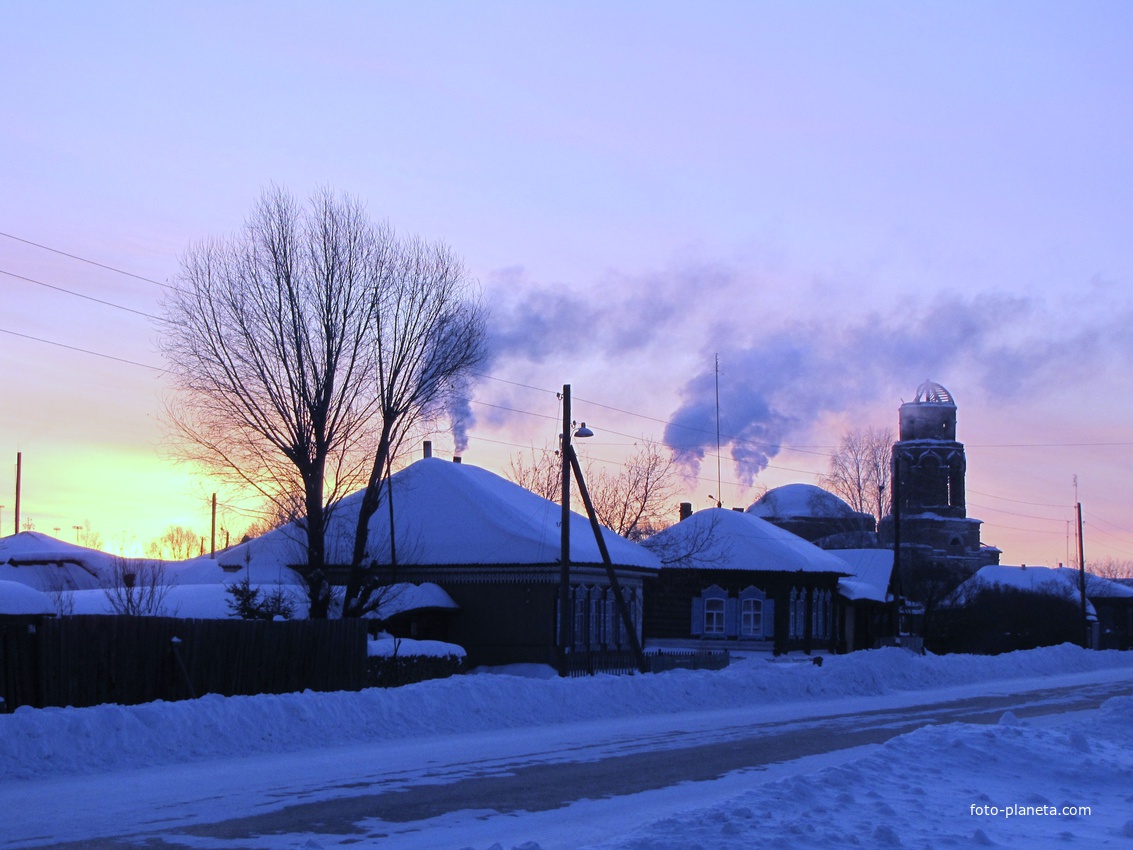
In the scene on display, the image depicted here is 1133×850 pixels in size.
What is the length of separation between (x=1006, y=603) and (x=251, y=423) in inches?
2123

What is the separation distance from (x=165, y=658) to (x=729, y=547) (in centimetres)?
3375

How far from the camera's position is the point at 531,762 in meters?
15.8

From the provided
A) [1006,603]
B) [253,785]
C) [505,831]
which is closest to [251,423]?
[253,785]

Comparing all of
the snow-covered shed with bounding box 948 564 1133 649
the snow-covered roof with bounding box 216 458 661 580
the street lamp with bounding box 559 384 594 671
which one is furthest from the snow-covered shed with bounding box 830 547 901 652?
the street lamp with bounding box 559 384 594 671

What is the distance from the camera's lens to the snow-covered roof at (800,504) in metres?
87.7

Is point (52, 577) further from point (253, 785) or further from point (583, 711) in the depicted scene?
point (253, 785)

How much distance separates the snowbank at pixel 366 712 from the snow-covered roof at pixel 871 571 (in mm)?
25818

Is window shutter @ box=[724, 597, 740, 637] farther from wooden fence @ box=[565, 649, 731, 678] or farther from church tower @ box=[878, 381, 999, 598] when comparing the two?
church tower @ box=[878, 381, 999, 598]

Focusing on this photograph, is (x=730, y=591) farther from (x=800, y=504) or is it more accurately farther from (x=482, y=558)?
(x=800, y=504)

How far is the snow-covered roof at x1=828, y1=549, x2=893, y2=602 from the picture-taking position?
5988 centimetres

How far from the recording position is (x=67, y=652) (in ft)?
65.1

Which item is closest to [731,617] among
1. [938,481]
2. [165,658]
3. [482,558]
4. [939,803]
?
[482,558]

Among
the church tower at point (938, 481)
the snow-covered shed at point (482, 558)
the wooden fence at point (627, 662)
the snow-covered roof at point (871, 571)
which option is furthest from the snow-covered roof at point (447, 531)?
the church tower at point (938, 481)

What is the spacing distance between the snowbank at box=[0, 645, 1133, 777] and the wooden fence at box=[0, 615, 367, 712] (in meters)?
3.10
